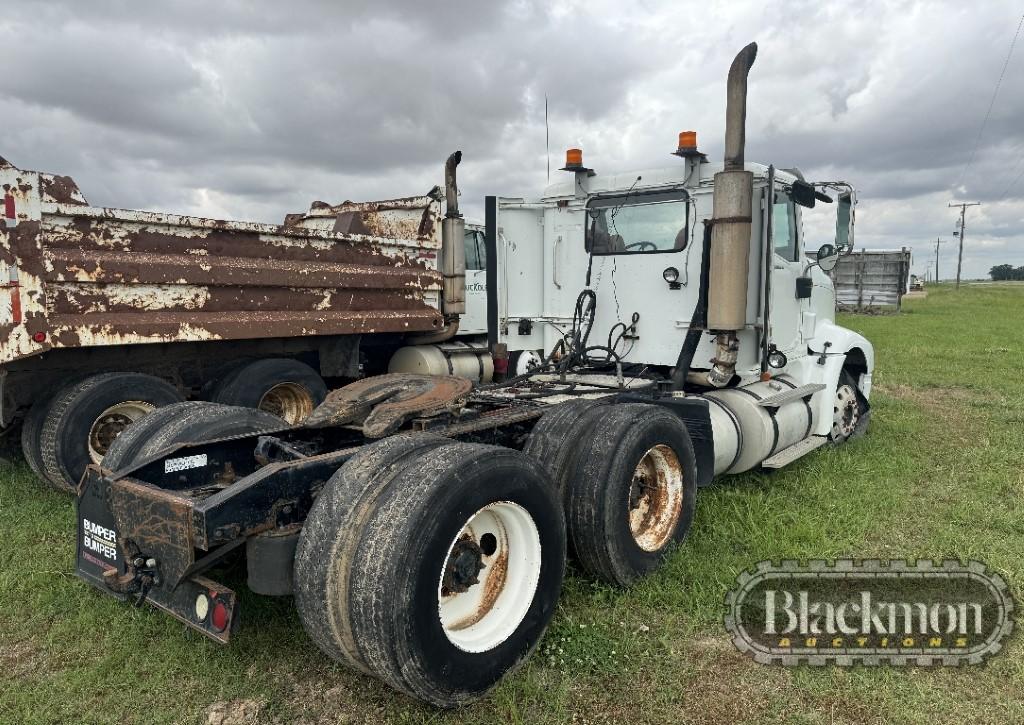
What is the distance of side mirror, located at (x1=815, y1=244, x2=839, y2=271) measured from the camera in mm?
6121

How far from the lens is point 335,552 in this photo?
2.62 metres

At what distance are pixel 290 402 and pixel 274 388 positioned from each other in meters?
0.32

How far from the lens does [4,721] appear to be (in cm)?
283

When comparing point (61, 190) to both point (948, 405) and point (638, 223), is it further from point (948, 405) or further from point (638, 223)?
point (948, 405)

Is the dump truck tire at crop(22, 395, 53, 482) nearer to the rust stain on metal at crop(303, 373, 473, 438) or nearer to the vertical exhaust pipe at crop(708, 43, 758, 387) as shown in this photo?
the rust stain on metal at crop(303, 373, 473, 438)

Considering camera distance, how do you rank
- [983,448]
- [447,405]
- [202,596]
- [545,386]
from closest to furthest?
[202,596] → [447,405] → [545,386] → [983,448]

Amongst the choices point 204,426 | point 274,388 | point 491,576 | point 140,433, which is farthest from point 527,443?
point 274,388

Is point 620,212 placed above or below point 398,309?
above

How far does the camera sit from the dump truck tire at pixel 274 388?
657 cm

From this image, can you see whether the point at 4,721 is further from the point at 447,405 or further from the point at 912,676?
the point at 912,676

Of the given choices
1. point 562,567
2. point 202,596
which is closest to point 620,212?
point 562,567

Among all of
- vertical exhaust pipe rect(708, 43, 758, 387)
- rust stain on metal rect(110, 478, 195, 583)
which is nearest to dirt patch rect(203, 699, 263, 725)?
rust stain on metal rect(110, 478, 195, 583)

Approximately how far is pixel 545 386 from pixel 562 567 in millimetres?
2200

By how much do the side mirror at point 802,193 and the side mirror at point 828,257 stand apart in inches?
24.6
